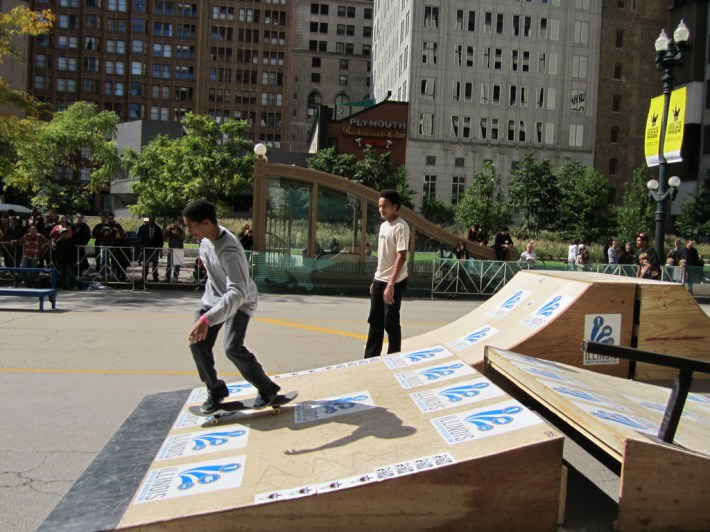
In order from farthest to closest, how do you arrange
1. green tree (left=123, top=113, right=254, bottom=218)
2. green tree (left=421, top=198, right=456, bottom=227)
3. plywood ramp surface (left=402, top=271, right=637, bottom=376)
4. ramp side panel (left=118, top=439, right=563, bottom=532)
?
1. green tree (left=421, top=198, right=456, bottom=227)
2. green tree (left=123, top=113, right=254, bottom=218)
3. plywood ramp surface (left=402, top=271, right=637, bottom=376)
4. ramp side panel (left=118, top=439, right=563, bottom=532)

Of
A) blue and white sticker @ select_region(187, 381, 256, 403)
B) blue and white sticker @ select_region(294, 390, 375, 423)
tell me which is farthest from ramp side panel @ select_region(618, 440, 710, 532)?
blue and white sticker @ select_region(187, 381, 256, 403)

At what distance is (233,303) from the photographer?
4.81 m

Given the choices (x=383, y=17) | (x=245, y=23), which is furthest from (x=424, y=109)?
(x=245, y=23)

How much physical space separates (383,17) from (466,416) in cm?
9015

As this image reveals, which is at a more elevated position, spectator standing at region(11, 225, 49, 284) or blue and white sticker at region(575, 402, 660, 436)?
spectator standing at region(11, 225, 49, 284)

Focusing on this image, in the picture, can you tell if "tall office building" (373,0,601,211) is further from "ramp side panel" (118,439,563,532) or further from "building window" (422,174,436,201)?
"ramp side panel" (118,439,563,532)

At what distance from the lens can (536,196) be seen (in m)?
57.2

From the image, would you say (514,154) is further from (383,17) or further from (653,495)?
(653,495)

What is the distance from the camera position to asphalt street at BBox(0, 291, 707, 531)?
4477mm

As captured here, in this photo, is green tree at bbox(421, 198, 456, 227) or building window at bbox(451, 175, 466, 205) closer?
green tree at bbox(421, 198, 456, 227)

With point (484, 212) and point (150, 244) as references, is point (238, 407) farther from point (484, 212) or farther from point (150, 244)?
point (484, 212)

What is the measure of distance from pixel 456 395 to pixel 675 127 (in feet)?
55.2

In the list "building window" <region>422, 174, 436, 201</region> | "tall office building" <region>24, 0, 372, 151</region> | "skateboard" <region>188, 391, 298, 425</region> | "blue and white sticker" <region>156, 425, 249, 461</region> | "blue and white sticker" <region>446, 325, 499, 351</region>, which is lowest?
"blue and white sticker" <region>156, 425, 249, 461</region>

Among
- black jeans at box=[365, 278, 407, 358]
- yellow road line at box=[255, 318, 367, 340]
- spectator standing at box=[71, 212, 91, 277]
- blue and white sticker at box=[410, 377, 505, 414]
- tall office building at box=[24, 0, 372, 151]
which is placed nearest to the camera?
blue and white sticker at box=[410, 377, 505, 414]
